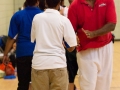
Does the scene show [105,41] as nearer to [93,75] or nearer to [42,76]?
[93,75]

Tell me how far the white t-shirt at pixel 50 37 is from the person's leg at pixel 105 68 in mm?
544

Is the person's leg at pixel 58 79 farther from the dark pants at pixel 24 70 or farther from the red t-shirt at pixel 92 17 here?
the dark pants at pixel 24 70

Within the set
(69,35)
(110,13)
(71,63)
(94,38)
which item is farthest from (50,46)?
(71,63)

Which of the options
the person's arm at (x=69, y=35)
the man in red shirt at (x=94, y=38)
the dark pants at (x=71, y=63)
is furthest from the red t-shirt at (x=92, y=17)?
the dark pants at (x=71, y=63)

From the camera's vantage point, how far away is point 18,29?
3.45 meters

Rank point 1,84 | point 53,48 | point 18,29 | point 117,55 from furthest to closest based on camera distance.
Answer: point 117,55 < point 1,84 < point 18,29 < point 53,48

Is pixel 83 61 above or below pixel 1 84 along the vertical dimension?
above

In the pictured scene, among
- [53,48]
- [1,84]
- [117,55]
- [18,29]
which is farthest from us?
[117,55]

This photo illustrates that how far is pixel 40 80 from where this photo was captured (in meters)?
2.76

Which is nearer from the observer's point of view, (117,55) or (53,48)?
(53,48)

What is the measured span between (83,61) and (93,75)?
7.3 inches

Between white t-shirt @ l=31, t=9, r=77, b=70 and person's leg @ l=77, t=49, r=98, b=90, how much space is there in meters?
0.48

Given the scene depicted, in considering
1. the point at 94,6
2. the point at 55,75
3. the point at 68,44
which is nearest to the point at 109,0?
the point at 94,6

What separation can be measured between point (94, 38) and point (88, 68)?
329 millimetres
